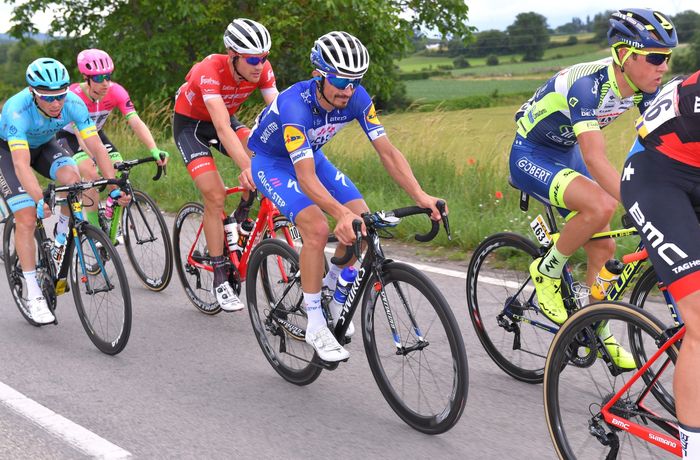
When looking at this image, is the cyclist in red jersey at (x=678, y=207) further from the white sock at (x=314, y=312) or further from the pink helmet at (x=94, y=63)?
the pink helmet at (x=94, y=63)

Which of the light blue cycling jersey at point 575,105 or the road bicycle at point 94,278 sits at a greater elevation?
the light blue cycling jersey at point 575,105

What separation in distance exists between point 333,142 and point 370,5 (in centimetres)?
925

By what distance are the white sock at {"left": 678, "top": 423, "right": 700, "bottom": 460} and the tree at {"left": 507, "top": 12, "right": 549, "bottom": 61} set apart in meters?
45.7

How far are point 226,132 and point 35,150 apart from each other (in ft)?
5.83

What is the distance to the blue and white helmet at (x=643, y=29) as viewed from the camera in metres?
4.25

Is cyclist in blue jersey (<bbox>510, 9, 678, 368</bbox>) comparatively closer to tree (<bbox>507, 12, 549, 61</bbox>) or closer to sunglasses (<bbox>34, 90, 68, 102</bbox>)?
sunglasses (<bbox>34, 90, 68, 102</bbox>)

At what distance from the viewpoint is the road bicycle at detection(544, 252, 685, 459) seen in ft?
11.1

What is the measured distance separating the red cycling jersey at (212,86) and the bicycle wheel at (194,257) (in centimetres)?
77

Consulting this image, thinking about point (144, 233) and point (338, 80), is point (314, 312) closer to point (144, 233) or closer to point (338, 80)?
point (338, 80)

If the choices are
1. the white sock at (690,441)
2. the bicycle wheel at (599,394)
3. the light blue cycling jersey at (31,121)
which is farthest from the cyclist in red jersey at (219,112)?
the white sock at (690,441)

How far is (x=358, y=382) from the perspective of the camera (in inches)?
206

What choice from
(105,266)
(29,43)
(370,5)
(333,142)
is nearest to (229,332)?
(105,266)

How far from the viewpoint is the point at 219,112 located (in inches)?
253

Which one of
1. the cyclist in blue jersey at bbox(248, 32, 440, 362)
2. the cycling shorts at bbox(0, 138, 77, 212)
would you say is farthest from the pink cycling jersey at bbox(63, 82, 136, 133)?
the cyclist in blue jersey at bbox(248, 32, 440, 362)
